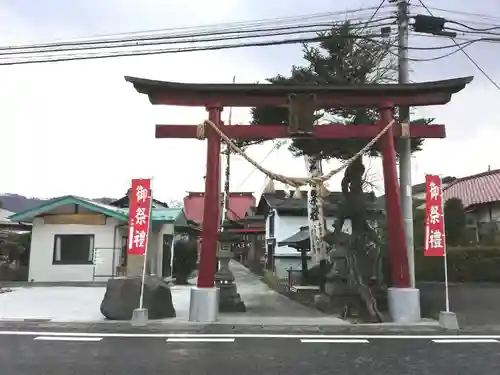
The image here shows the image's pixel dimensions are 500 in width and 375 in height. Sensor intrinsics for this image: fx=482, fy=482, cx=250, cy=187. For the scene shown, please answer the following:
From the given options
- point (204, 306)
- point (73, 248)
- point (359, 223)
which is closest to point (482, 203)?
point (359, 223)

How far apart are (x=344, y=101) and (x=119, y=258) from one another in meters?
15.7

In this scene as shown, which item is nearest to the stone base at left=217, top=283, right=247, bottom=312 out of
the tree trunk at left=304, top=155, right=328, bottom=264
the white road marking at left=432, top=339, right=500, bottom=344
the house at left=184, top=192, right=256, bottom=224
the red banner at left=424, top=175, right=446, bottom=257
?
the red banner at left=424, top=175, right=446, bottom=257

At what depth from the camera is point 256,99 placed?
1273 centimetres

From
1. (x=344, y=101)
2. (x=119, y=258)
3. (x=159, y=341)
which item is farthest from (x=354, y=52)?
(x=119, y=258)

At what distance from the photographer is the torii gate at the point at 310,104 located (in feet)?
40.2

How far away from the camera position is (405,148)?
13.4 meters

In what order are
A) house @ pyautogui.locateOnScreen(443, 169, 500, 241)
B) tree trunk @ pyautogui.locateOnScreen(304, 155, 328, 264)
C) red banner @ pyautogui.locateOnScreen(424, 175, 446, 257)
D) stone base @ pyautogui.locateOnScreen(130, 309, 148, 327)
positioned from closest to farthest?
stone base @ pyautogui.locateOnScreen(130, 309, 148, 327) < red banner @ pyautogui.locateOnScreen(424, 175, 446, 257) < tree trunk @ pyautogui.locateOnScreen(304, 155, 328, 264) < house @ pyautogui.locateOnScreen(443, 169, 500, 241)

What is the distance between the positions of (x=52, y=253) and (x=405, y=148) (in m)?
18.3

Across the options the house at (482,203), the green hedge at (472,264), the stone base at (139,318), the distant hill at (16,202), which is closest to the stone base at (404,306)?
the stone base at (139,318)

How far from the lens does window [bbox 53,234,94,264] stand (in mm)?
24172

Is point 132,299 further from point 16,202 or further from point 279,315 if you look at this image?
point 16,202

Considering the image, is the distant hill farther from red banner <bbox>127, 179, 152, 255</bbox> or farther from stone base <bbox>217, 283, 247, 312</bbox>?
red banner <bbox>127, 179, 152, 255</bbox>

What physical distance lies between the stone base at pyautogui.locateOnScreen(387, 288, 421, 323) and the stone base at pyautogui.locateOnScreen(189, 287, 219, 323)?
4.37 meters

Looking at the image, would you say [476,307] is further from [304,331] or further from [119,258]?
[119,258]
